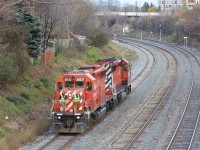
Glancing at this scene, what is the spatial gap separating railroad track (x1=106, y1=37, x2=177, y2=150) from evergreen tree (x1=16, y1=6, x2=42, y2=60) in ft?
31.2

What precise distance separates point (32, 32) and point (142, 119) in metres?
12.3

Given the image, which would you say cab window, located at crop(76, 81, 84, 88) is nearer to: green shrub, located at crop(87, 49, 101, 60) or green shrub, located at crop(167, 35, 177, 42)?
green shrub, located at crop(87, 49, 101, 60)

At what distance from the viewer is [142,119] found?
28156 millimetres

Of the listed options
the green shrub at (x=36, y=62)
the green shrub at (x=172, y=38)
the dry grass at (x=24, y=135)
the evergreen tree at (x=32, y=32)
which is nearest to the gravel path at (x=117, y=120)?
the dry grass at (x=24, y=135)

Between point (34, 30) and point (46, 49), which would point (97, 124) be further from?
point (46, 49)

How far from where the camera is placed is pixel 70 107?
24438 mm

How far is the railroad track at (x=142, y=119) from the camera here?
22256 mm

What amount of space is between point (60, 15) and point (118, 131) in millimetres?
22384

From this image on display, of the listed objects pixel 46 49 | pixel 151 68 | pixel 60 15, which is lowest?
pixel 151 68

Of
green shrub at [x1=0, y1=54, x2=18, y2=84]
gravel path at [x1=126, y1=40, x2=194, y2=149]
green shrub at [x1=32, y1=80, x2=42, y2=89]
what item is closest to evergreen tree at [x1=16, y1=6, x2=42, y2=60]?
green shrub at [x1=32, y1=80, x2=42, y2=89]

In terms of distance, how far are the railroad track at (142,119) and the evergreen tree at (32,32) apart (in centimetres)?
951

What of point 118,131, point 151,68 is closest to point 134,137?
point 118,131

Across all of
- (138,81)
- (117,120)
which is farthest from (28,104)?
(138,81)

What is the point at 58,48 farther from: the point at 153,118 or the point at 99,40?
the point at 153,118
